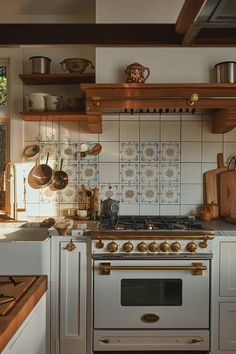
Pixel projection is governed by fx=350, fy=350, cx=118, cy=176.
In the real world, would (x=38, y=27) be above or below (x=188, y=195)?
above

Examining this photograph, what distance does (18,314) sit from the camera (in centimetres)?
80

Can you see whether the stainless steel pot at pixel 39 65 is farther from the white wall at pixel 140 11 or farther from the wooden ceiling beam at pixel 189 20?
the wooden ceiling beam at pixel 189 20

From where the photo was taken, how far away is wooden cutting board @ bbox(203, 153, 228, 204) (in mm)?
2590

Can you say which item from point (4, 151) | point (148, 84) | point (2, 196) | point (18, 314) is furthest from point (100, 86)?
point (18, 314)

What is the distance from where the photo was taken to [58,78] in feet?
8.12

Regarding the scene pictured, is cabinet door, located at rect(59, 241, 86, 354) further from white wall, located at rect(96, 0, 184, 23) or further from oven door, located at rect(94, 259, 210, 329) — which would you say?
white wall, located at rect(96, 0, 184, 23)

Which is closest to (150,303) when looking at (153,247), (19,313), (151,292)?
(151,292)

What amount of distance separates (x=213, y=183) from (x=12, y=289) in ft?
6.32

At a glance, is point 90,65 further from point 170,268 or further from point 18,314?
point 18,314

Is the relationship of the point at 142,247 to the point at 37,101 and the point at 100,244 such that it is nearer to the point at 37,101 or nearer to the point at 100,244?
the point at 100,244

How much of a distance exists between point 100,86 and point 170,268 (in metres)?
1.14

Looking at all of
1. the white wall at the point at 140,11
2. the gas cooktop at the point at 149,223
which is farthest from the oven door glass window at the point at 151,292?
the white wall at the point at 140,11

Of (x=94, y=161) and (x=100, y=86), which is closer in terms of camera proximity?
(x=100, y=86)

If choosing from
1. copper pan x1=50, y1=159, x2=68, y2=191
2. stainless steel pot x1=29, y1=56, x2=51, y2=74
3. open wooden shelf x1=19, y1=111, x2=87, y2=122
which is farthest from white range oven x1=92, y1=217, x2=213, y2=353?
stainless steel pot x1=29, y1=56, x2=51, y2=74
